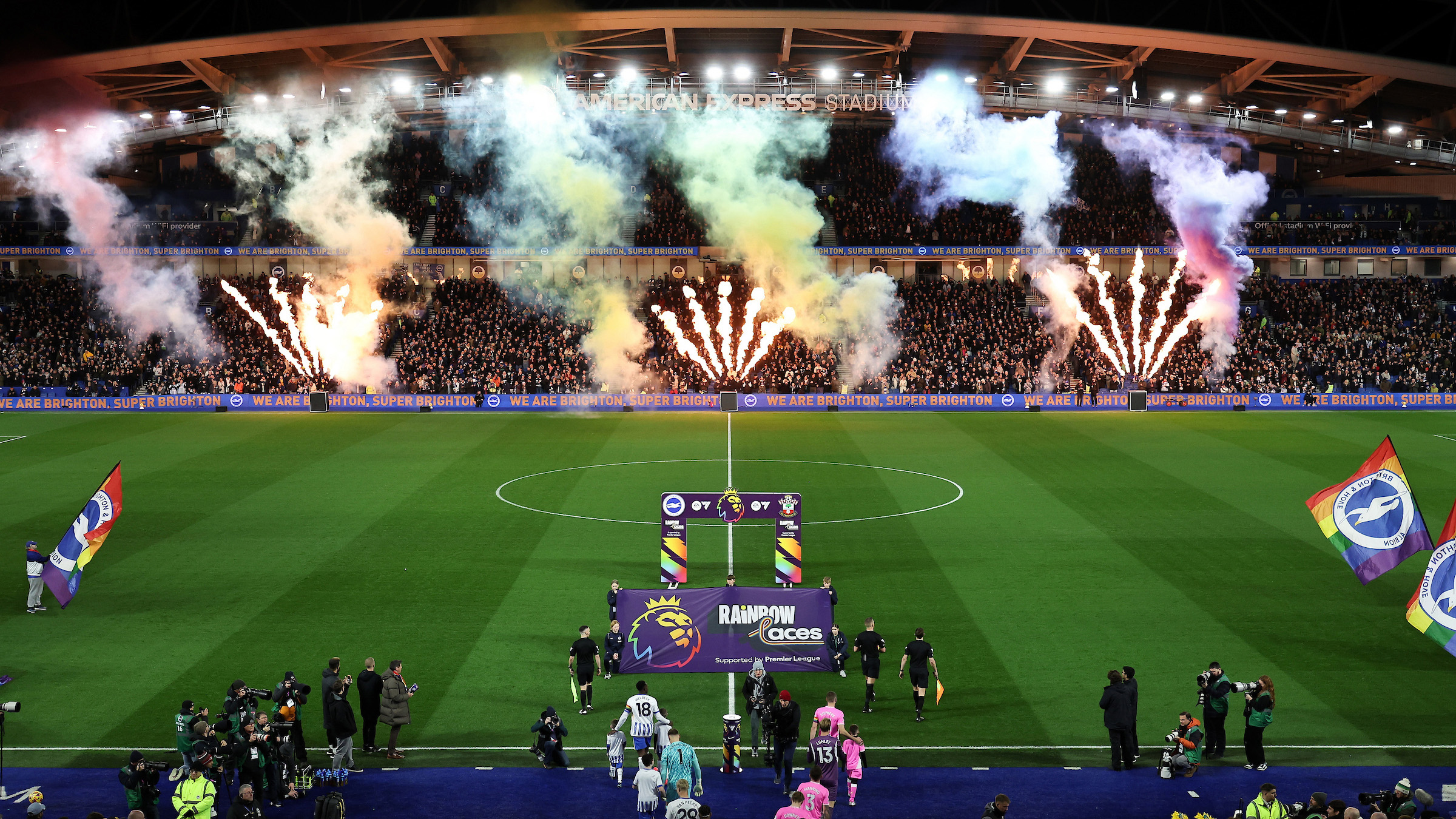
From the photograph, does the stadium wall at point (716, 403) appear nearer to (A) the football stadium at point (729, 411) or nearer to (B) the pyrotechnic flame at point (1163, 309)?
(A) the football stadium at point (729, 411)

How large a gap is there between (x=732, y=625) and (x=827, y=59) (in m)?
46.7

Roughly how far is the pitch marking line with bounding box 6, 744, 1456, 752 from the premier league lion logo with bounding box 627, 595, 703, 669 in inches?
99.5

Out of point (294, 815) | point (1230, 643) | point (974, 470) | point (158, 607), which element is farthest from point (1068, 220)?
point (294, 815)

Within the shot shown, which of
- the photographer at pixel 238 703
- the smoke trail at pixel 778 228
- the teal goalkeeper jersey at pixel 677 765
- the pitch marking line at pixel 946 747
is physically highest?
the smoke trail at pixel 778 228

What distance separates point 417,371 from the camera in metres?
56.4

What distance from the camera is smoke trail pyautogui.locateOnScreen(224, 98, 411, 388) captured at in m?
57.4

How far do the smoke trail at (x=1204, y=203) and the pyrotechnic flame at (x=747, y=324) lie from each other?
20.6 metres

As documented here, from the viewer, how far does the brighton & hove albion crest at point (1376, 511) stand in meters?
20.3

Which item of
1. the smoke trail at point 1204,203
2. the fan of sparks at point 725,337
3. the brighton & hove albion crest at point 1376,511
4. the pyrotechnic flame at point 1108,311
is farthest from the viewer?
the smoke trail at point 1204,203

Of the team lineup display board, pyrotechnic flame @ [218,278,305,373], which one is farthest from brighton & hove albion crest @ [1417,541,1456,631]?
pyrotechnic flame @ [218,278,305,373]

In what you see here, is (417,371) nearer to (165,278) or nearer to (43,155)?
(165,278)

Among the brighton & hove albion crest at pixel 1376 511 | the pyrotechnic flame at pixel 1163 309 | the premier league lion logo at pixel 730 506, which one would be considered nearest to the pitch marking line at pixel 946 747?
the brighton & hove albion crest at pixel 1376 511

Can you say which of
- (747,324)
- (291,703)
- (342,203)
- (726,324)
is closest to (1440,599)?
(291,703)

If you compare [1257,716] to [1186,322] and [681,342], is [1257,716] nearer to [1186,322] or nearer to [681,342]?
[681,342]
